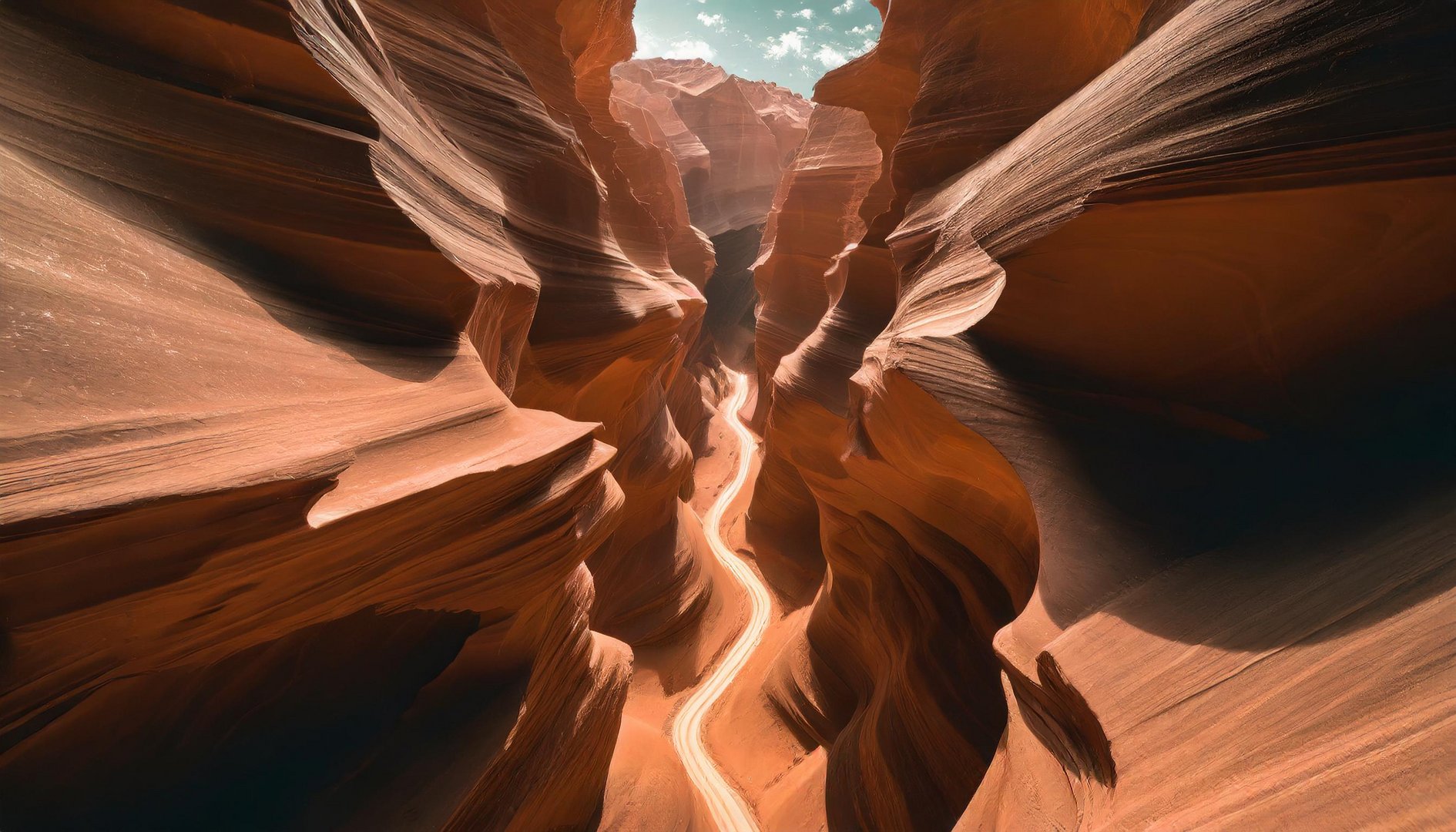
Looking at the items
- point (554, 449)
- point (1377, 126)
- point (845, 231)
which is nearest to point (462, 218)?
point (554, 449)

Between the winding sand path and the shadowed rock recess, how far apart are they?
1.89 m

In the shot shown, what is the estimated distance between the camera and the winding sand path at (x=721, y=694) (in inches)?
295

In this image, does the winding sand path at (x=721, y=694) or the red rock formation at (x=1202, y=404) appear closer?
the red rock formation at (x=1202, y=404)

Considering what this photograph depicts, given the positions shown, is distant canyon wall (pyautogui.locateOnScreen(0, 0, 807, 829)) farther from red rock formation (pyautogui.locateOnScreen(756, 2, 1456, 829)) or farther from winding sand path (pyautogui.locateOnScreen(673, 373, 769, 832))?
red rock formation (pyautogui.locateOnScreen(756, 2, 1456, 829))

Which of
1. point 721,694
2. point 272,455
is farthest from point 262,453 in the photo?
point 721,694

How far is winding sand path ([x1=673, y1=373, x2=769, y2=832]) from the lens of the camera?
7488mm

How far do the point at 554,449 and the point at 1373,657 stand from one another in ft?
13.0

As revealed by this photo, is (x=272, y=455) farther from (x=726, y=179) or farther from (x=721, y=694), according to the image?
(x=726, y=179)

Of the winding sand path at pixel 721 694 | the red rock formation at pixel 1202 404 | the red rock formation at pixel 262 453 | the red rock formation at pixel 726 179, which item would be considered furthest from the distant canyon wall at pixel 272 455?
the red rock formation at pixel 726 179

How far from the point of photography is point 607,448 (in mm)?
4488

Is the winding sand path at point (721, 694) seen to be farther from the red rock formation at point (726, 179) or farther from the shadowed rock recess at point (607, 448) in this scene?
the red rock formation at point (726, 179)

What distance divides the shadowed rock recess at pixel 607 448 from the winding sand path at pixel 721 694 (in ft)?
6.20

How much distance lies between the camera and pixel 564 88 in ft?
26.6

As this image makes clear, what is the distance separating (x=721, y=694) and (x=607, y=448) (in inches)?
287
